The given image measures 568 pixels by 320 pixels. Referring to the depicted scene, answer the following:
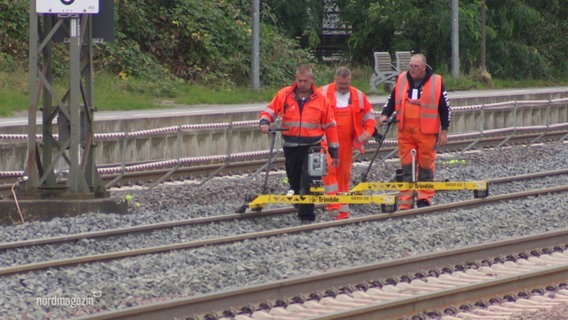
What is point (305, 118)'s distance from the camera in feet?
45.1

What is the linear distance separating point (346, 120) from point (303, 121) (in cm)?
106

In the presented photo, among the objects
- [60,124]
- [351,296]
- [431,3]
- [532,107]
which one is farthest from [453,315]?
[431,3]

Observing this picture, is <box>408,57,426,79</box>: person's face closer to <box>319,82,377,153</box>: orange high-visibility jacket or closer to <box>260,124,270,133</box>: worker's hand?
<box>319,82,377,153</box>: orange high-visibility jacket

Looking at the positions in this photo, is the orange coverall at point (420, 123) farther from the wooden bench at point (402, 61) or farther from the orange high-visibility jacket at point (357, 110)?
the wooden bench at point (402, 61)

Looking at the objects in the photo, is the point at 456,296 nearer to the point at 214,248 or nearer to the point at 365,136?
the point at 214,248

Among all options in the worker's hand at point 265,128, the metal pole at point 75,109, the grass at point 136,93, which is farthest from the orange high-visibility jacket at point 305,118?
the grass at point 136,93

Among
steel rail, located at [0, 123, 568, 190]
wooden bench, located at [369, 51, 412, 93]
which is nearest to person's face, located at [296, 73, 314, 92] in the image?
steel rail, located at [0, 123, 568, 190]

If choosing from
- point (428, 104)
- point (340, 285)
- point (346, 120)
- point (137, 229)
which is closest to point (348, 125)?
point (346, 120)

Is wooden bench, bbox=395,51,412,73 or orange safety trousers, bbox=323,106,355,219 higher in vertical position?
wooden bench, bbox=395,51,412,73

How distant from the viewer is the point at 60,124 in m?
15.1

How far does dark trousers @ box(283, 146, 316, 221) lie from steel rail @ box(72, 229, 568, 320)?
2618mm

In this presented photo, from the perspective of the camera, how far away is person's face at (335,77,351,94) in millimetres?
14531

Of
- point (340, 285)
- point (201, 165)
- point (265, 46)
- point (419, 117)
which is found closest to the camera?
point (340, 285)

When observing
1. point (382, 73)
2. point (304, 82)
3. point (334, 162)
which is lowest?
point (334, 162)
